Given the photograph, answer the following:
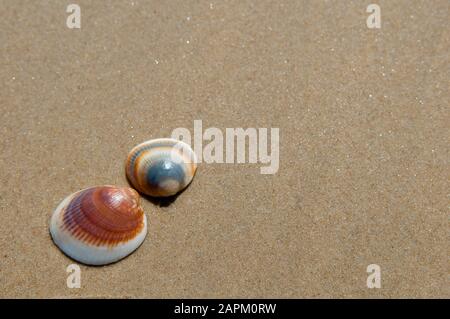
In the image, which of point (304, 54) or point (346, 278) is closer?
point (346, 278)

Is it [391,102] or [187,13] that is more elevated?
[187,13]

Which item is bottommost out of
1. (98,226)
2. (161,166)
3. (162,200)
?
(98,226)

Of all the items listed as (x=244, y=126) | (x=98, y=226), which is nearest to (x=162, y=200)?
(x=98, y=226)

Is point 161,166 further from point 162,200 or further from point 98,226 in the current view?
point 98,226
